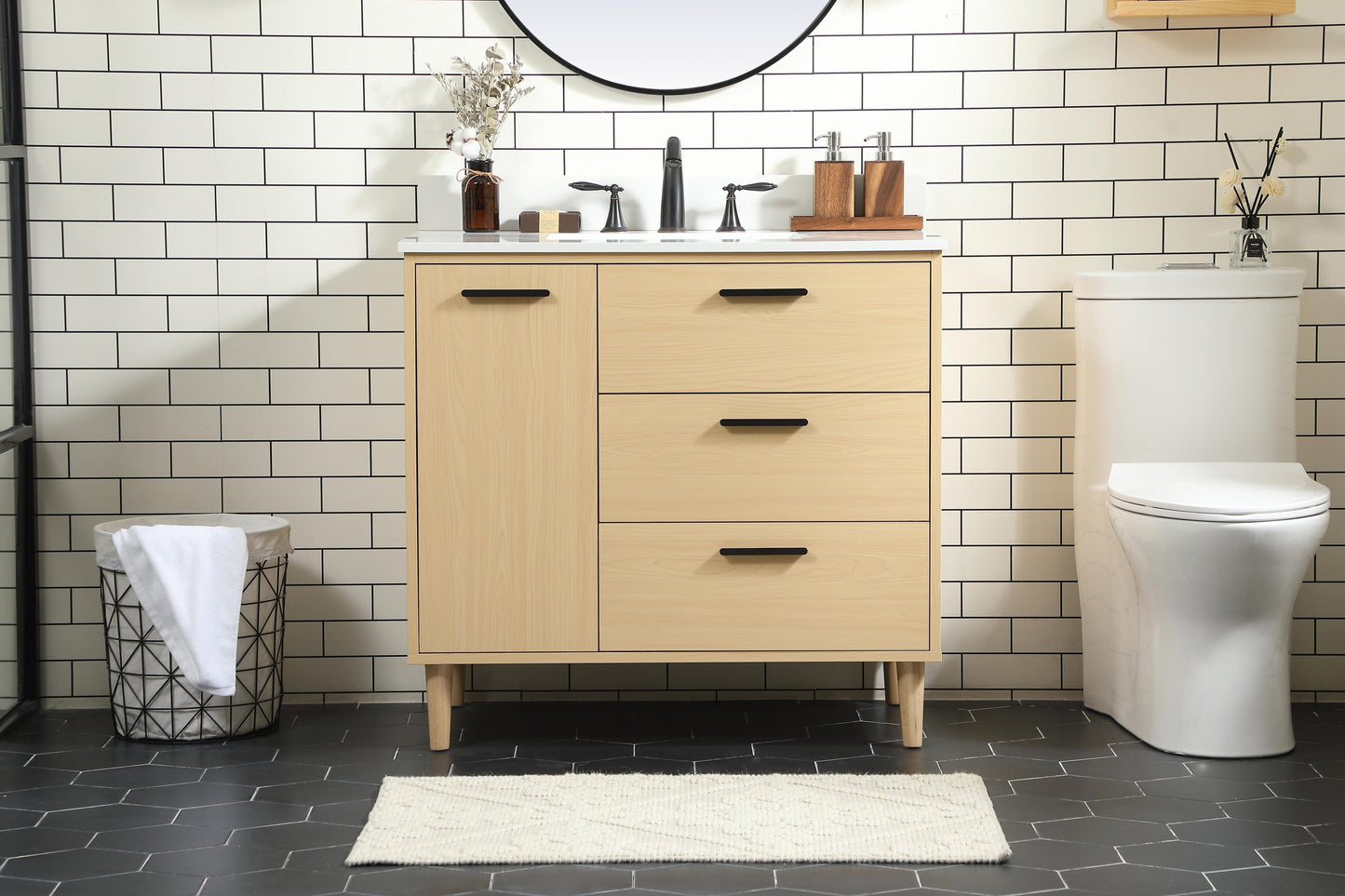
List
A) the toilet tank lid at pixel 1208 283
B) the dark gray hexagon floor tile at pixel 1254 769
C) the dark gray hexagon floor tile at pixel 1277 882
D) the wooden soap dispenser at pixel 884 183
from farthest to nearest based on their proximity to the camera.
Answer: the wooden soap dispenser at pixel 884 183 < the toilet tank lid at pixel 1208 283 < the dark gray hexagon floor tile at pixel 1254 769 < the dark gray hexagon floor tile at pixel 1277 882

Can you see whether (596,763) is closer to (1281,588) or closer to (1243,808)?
(1243,808)

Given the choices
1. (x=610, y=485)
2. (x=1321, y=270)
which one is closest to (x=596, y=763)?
(x=610, y=485)

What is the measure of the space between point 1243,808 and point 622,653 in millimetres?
1174

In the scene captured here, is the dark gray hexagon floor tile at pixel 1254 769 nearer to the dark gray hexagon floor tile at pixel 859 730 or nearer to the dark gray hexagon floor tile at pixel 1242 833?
the dark gray hexagon floor tile at pixel 1242 833

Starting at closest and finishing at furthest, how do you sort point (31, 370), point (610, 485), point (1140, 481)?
1. point (610, 485)
2. point (1140, 481)
3. point (31, 370)

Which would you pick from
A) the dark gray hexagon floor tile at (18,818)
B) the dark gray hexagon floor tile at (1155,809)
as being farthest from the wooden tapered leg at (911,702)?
the dark gray hexagon floor tile at (18,818)

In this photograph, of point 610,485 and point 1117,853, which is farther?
point 610,485

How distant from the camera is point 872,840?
207 cm

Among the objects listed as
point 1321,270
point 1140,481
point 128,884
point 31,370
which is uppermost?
point 1321,270

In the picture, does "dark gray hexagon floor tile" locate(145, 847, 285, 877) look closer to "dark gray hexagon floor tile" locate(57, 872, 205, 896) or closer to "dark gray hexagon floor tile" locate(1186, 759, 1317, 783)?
"dark gray hexagon floor tile" locate(57, 872, 205, 896)

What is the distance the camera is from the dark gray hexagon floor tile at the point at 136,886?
1.90 m

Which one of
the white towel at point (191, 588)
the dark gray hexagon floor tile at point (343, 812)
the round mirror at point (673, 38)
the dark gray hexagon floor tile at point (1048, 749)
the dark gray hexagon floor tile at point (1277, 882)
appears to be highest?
the round mirror at point (673, 38)

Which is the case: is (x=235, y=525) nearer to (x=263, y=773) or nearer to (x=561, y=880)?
(x=263, y=773)

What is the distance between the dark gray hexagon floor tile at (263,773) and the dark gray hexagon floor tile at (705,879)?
788 millimetres
